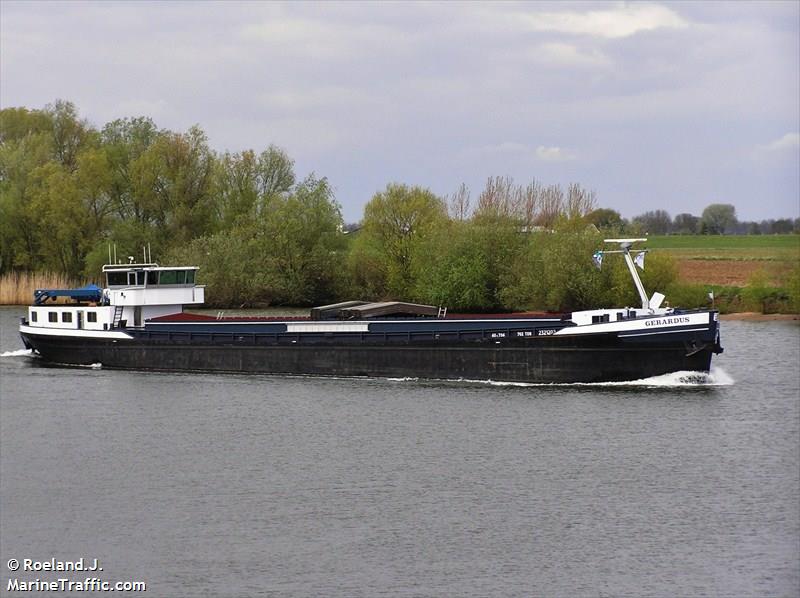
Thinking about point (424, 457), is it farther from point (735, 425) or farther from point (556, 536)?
point (735, 425)

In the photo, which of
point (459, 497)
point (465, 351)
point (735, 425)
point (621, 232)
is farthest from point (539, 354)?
point (621, 232)

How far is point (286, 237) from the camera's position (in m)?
91.1

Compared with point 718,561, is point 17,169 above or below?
above

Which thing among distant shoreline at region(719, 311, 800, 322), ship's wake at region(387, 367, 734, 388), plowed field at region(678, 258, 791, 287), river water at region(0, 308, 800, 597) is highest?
A: plowed field at region(678, 258, 791, 287)

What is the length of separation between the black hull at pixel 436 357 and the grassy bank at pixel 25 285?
3876 centimetres

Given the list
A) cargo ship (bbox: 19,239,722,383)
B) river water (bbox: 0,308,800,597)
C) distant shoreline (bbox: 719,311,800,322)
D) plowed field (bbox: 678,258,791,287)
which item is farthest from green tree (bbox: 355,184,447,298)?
river water (bbox: 0,308,800,597)

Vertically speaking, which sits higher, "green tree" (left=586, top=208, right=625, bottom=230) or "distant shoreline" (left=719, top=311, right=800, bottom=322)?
"green tree" (left=586, top=208, right=625, bottom=230)

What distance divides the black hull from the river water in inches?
43.6

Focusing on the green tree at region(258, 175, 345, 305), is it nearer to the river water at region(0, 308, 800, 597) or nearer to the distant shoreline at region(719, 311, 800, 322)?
the distant shoreline at region(719, 311, 800, 322)

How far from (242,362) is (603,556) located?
29.0 meters

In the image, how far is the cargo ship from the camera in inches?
1757

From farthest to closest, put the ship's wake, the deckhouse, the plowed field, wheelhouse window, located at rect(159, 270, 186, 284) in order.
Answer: the plowed field
wheelhouse window, located at rect(159, 270, 186, 284)
the deckhouse
the ship's wake

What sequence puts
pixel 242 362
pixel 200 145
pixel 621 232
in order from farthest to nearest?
pixel 200 145 → pixel 621 232 → pixel 242 362

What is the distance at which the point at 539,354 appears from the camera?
151 feet
